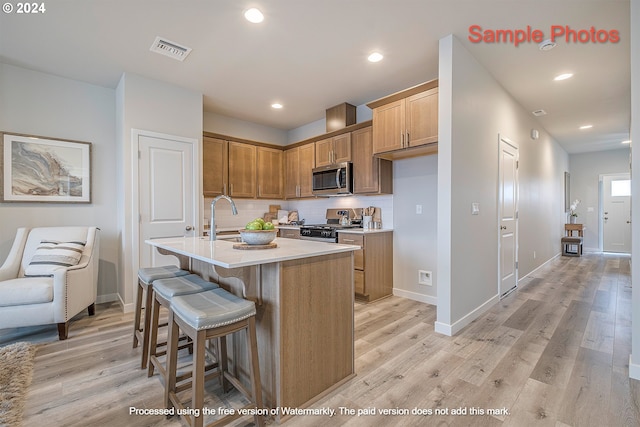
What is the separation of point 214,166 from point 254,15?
8.03ft

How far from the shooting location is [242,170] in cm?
470

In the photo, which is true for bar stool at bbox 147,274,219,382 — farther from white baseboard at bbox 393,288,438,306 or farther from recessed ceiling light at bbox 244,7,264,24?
white baseboard at bbox 393,288,438,306

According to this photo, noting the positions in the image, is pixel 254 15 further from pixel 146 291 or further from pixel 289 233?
pixel 289 233

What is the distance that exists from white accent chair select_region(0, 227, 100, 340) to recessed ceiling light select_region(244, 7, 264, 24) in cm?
275

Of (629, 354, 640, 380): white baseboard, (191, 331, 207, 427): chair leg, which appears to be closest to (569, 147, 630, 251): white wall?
(629, 354, 640, 380): white baseboard

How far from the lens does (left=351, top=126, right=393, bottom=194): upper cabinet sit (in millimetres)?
3816

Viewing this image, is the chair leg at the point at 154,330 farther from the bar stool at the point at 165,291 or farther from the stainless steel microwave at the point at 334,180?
the stainless steel microwave at the point at 334,180

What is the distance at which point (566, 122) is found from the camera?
16.9ft

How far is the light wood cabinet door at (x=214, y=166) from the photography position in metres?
4.25

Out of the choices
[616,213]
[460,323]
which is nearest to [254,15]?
[460,323]

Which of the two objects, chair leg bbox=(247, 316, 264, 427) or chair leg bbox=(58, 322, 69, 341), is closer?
chair leg bbox=(247, 316, 264, 427)

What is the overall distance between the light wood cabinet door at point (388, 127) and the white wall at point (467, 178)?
0.64m

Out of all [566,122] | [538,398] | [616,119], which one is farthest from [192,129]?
[616,119]

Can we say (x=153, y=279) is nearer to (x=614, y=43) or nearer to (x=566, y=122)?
(x=614, y=43)
